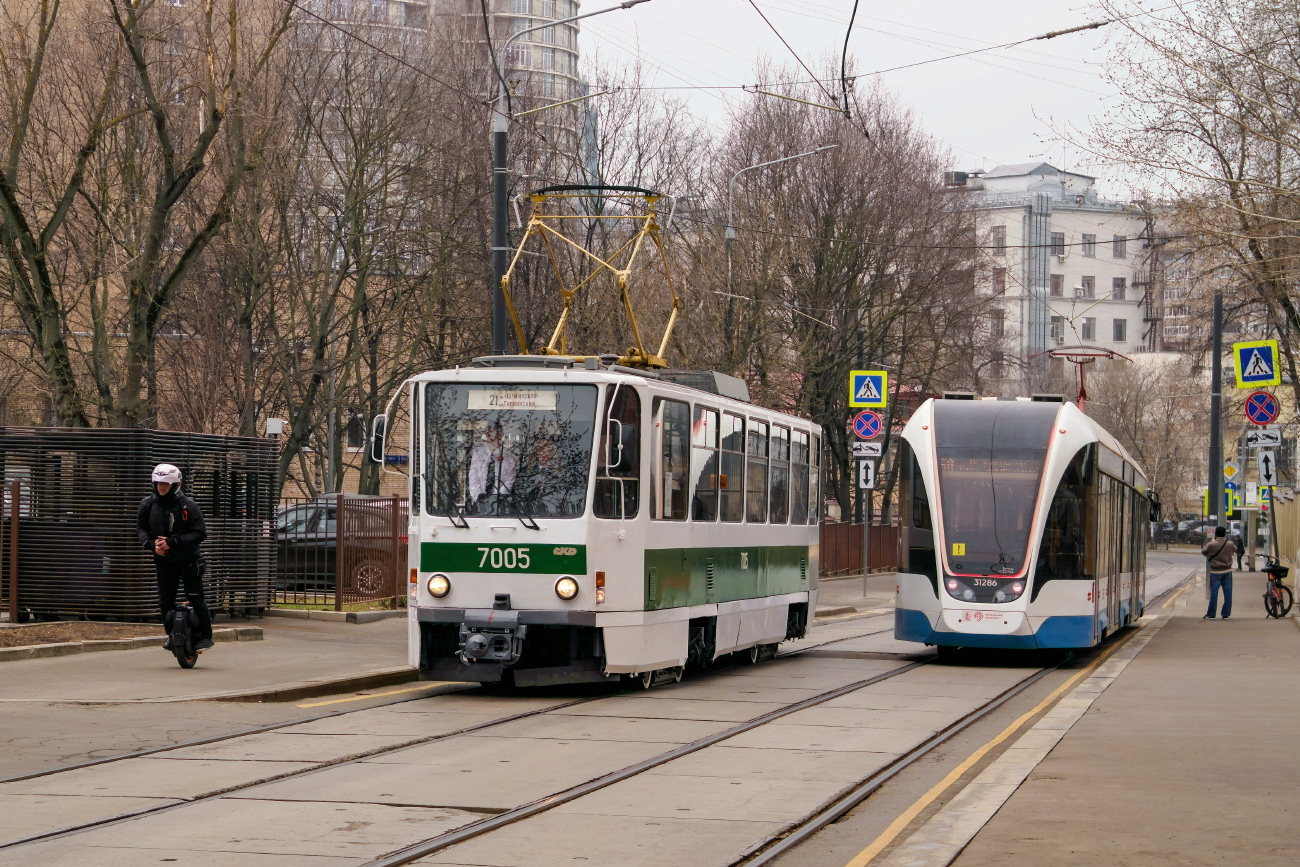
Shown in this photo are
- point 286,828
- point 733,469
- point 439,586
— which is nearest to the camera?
point 286,828

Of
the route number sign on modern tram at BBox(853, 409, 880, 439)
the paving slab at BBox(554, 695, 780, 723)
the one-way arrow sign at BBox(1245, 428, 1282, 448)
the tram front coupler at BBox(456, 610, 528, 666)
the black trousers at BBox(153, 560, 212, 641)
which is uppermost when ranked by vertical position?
the route number sign on modern tram at BBox(853, 409, 880, 439)

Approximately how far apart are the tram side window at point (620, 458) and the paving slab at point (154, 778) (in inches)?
171

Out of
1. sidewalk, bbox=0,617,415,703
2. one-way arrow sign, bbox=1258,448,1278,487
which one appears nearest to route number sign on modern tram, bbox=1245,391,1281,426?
one-way arrow sign, bbox=1258,448,1278,487

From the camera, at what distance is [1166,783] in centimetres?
983

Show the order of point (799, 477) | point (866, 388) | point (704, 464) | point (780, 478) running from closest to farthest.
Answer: point (704, 464) < point (780, 478) < point (799, 477) < point (866, 388)

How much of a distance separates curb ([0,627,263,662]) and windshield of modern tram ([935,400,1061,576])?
7841 millimetres

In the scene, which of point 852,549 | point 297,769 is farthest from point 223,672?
point 852,549

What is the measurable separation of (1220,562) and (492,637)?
1846 centimetres

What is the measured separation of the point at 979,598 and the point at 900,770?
826 centimetres

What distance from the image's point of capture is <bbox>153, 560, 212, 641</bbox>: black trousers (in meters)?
14.9

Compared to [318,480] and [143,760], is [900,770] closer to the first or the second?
[143,760]

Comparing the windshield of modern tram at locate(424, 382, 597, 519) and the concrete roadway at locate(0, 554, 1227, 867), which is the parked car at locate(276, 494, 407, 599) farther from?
the concrete roadway at locate(0, 554, 1227, 867)

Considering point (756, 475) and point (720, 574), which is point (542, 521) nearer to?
point (720, 574)

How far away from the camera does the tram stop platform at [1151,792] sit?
7703mm
